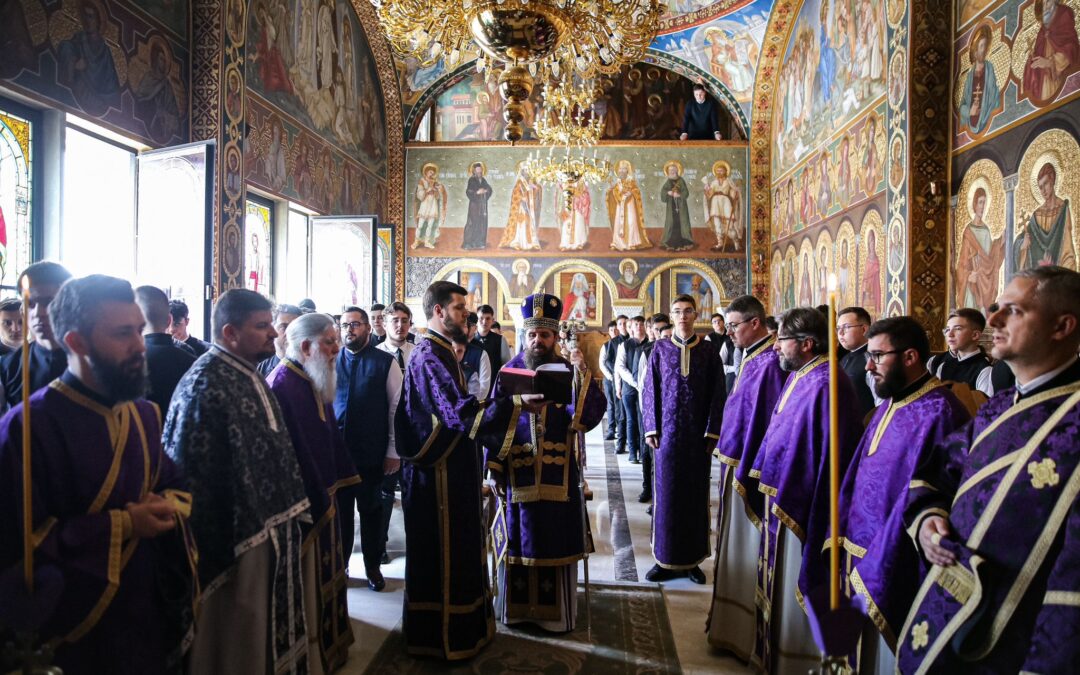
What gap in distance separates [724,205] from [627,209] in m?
2.27

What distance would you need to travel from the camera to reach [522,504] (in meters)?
4.34

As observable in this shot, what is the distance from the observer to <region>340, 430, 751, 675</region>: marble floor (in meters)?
4.05

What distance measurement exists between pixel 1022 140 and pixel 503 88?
5108 millimetres

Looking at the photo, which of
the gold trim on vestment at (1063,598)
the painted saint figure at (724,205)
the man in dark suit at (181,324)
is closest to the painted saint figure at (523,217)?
the painted saint figure at (724,205)

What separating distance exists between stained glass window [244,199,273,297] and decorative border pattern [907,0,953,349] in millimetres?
8297

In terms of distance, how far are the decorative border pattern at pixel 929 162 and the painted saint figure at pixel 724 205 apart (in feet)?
27.3

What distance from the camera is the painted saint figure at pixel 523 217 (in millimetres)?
16859

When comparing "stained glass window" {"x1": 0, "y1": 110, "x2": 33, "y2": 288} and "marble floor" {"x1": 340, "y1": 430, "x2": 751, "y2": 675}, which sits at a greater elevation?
"stained glass window" {"x1": 0, "y1": 110, "x2": 33, "y2": 288}

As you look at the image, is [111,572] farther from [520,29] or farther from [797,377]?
[520,29]

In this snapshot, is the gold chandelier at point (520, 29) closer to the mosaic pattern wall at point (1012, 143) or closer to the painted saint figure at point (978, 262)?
the mosaic pattern wall at point (1012, 143)

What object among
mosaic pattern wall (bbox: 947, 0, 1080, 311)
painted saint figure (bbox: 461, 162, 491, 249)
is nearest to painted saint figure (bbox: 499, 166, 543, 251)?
painted saint figure (bbox: 461, 162, 491, 249)

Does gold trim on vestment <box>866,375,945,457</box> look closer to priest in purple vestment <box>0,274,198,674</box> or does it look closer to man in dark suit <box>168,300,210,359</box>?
priest in purple vestment <box>0,274,198,674</box>

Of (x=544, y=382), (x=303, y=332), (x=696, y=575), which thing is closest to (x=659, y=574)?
(x=696, y=575)

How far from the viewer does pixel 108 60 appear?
6.32 m
